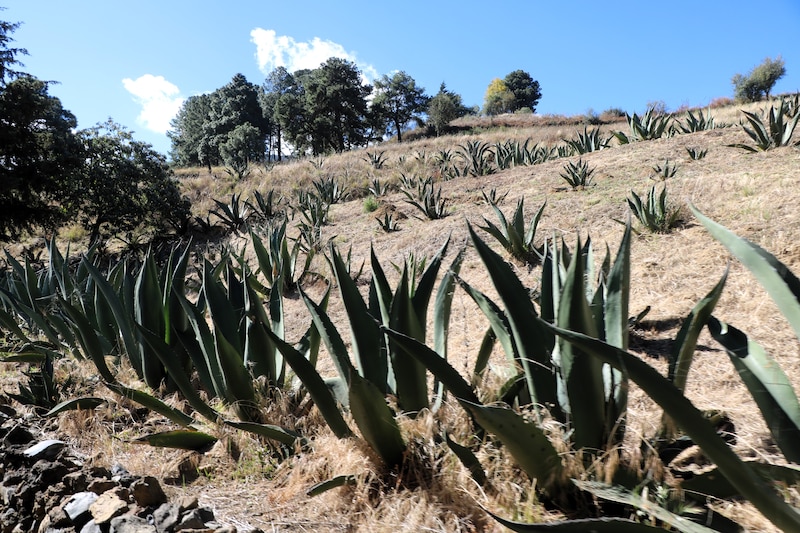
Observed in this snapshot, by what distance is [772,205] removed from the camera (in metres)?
3.89

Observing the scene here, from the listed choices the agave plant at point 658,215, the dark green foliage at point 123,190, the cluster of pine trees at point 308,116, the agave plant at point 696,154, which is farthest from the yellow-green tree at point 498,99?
the agave plant at point 658,215

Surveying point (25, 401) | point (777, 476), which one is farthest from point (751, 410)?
point (25, 401)

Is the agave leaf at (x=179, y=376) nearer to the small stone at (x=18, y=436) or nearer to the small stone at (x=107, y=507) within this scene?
the small stone at (x=107, y=507)

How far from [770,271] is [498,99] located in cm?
6457

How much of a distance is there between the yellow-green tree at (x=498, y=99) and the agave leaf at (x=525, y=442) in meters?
61.7

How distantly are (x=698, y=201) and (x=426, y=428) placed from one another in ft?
14.2

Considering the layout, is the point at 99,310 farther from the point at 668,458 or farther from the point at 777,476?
the point at 777,476

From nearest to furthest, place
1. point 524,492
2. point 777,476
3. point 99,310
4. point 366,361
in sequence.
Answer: point 777,476 → point 524,492 → point 366,361 → point 99,310

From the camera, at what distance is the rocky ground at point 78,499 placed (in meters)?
1.37

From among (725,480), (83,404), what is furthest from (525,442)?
(83,404)

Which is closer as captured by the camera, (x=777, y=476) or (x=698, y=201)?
(x=777, y=476)

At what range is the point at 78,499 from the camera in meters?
1.55

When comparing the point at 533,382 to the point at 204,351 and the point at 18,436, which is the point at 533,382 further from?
the point at 18,436

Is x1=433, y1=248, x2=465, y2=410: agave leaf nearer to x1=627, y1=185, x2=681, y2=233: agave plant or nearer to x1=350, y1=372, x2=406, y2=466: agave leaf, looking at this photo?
x1=350, y1=372, x2=406, y2=466: agave leaf
